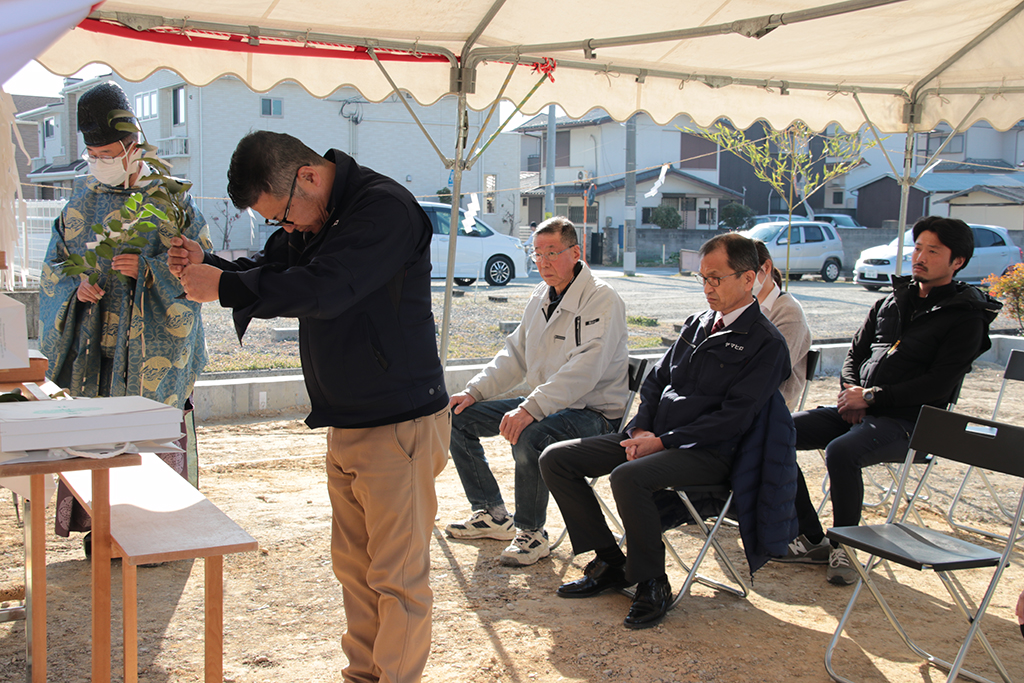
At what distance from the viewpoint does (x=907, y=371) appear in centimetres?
387

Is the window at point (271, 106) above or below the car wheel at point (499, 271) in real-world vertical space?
above

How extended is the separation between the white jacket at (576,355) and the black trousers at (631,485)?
346 mm

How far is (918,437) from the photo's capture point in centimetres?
309

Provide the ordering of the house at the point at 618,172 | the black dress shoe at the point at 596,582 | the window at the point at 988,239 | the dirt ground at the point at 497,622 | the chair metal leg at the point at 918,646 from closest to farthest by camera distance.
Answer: the chair metal leg at the point at 918,646 → the dirt ground at the point at 497,622 → the black dress shoe at the point at 596,582 → the window at the point at 988,239 → the house at the point at 618,172

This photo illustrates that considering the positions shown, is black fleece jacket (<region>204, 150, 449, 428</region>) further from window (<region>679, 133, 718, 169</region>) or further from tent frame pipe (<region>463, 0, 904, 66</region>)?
window (<region>679, 133, 718, 169</region>)

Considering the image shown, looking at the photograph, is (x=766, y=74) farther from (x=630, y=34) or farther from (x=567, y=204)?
(x=567, y=204)

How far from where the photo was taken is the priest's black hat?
3.07 metres

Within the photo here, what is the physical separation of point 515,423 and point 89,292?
1.85 metres

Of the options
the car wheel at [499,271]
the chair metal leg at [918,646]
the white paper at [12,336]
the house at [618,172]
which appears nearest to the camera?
the white paper at [12,336]

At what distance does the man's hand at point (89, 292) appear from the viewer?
3283 millimetres

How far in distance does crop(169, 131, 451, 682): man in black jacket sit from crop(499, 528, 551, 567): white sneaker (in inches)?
52.7

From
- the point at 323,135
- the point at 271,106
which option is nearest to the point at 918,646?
the point at 323,135

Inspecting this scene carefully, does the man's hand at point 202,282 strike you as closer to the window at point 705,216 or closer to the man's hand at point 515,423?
the man's hand at point 515,423

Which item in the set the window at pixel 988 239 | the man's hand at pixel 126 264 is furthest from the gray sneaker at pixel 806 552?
the window at pixel 988 239
